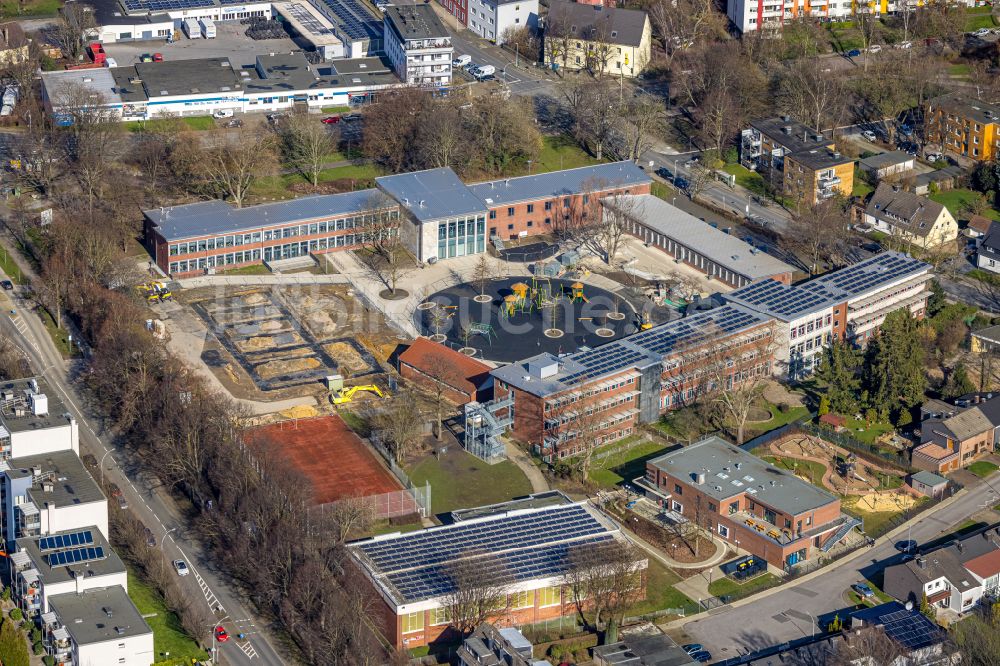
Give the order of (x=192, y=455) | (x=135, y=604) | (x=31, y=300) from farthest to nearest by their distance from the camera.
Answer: (x=31, y=300)
(x=192, y=455)
(x=135, y=604)

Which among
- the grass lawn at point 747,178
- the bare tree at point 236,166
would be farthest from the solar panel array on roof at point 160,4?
the grass lawn at point 747,178

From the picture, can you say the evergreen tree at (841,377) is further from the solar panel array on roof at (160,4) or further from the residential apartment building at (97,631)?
the solar panel array on roof at (160,4)

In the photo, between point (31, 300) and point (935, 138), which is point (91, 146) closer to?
point (31, 300)

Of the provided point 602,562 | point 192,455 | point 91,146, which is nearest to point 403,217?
point 91,146

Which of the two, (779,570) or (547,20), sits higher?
(547,20)

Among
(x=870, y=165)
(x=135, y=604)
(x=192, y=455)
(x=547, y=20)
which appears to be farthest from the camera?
(x=547, y=20)

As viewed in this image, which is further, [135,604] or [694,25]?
→ [694,25]

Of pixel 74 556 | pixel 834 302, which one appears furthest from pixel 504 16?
pixel 74 556

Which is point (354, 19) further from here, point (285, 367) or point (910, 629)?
point (910, 629)
